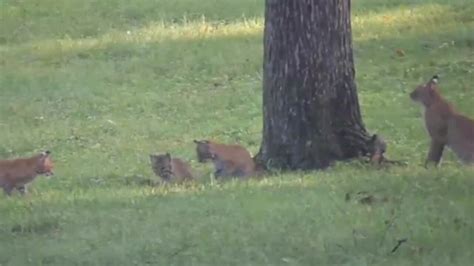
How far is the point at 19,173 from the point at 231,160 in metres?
1.87

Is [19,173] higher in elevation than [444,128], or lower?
lower

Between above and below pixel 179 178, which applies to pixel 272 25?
above

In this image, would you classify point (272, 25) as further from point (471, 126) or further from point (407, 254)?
point (407, 254)

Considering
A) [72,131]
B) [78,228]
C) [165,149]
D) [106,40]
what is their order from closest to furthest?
[78,228] < [165,149] < [72,131] < [106,40]

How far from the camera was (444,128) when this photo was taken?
1215cm

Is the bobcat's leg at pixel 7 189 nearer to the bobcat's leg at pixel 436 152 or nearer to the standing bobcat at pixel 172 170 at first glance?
the standing bobcat at pixel 172 170

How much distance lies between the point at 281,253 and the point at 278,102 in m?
4.11

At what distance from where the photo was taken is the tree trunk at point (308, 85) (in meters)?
12.4

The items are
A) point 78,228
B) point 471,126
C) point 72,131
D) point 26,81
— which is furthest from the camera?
point 26,81

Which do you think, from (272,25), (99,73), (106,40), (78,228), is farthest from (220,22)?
(78,228)

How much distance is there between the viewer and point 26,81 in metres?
19.3

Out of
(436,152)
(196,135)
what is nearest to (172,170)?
(436,152)

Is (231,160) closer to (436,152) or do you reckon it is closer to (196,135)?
(436,152)

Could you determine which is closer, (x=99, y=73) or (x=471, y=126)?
(x=471, y=126)
